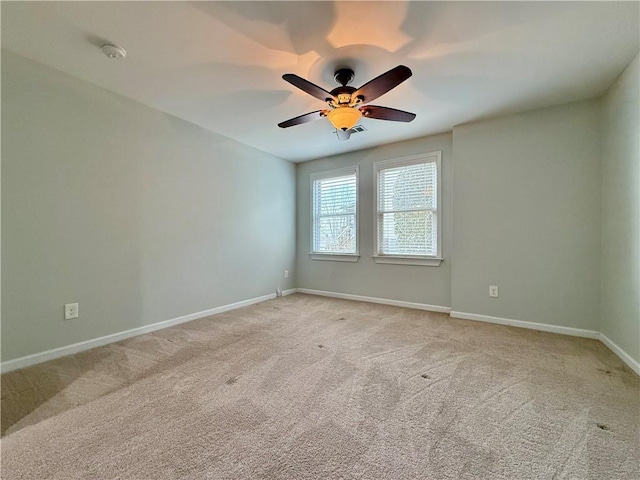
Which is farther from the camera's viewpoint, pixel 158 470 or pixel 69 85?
pixel 69 85

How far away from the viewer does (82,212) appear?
7.95 ft

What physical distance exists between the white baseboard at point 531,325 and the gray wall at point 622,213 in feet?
0.52

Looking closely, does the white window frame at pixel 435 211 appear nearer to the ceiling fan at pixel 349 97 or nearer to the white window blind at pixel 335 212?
the white window blind at pixel 335 212

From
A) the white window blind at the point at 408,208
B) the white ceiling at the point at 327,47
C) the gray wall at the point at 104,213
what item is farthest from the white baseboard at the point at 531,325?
the gray wall at the point at 104,213

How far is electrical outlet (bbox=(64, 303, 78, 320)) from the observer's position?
232cm

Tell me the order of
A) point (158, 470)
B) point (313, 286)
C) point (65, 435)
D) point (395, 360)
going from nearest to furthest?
point (158, 470) < point (65, 435) < point (395, 360) < point (313, 286)

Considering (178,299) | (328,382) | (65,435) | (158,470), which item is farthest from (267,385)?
(178,299)

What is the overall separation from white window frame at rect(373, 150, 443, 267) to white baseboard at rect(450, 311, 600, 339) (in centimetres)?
73

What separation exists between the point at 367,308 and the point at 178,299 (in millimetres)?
2414

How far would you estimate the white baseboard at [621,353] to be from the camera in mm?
2012

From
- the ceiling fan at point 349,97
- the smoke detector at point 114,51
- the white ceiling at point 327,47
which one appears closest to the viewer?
the white ceiling at point 327,47

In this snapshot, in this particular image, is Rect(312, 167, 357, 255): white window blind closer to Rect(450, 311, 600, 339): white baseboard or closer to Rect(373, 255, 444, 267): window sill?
Rect(373, 255, 444, 267): window sill

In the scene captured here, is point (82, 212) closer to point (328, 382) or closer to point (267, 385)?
point (267, 385)

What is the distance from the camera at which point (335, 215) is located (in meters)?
4.62
